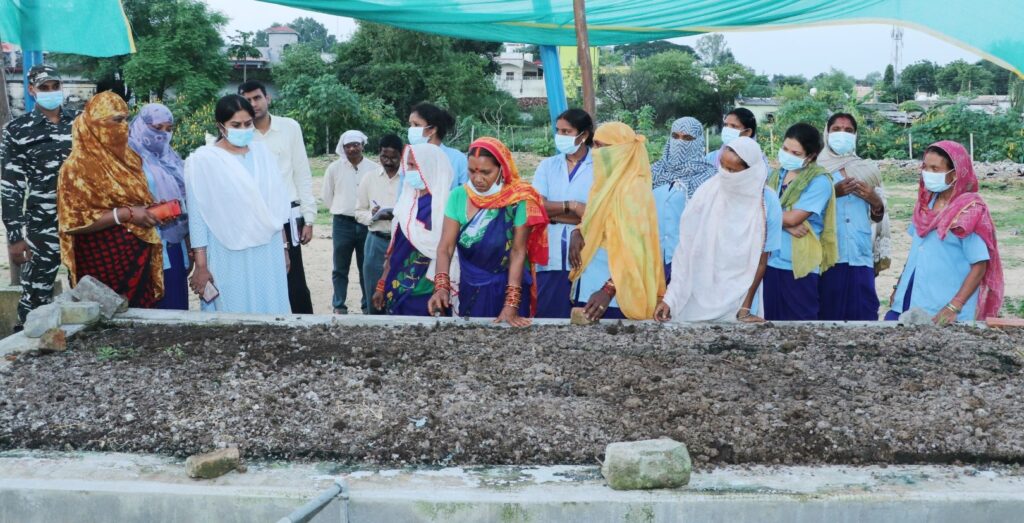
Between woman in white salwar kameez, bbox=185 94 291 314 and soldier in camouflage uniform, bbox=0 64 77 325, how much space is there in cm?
89

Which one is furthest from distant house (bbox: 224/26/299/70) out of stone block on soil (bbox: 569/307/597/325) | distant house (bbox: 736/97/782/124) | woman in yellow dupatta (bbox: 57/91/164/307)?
stone block on soil (bbox: 569/307/597/325)

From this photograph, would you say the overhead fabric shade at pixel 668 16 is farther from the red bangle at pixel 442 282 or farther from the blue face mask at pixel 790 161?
the red bangle at pixel 442 282

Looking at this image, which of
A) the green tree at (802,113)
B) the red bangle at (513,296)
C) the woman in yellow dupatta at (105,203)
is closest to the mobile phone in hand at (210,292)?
the woman in yellow dupatta at (105,203)

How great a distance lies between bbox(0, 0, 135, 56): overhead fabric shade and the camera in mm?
5809

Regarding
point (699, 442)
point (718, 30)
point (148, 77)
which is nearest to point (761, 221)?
point (699, 442)

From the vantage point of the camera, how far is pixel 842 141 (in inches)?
207

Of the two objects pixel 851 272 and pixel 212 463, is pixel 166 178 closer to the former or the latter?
pixel 212 463

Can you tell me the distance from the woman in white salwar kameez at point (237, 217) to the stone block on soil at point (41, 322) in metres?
0.68

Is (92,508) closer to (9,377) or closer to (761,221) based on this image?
(9,377)

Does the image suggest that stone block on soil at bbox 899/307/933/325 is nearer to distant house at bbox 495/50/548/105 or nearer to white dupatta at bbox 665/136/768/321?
white dupatta at bbox 665/136/768/321

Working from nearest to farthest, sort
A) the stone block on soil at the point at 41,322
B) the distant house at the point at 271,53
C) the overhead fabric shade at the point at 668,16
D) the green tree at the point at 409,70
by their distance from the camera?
the stone block on soil at the point at 41,322
the overhead fabric shade at the point at 668,16
the green tree at the point at 409,70
the distant house at the point at 271,53

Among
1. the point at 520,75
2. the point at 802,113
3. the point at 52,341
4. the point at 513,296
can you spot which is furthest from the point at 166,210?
the point at 520,75

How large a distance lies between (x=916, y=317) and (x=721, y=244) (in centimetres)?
94

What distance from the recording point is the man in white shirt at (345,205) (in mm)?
6734
